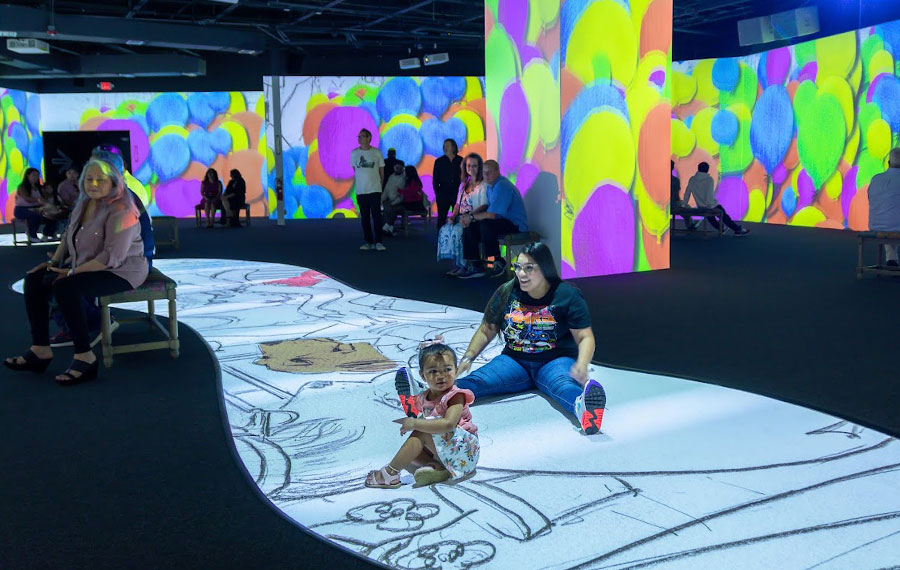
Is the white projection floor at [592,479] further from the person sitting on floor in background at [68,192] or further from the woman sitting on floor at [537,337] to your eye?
the person sitting on floor in background at [68,192]

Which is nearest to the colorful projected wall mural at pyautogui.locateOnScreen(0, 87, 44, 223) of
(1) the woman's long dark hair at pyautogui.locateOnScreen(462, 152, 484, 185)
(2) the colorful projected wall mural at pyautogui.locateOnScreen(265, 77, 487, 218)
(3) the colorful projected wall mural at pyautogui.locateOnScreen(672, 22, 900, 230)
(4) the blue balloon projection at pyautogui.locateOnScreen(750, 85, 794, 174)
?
(2) the colorful projected wall mural at pyautogui.locateOnScreen(265, 77, 487, 218)

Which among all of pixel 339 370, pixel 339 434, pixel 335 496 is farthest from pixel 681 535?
pixel 339 370

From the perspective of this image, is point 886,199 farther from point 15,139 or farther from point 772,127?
point 15,139

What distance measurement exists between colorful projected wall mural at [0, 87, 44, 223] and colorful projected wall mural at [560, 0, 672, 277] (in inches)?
557

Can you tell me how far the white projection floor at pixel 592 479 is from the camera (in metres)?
2.43

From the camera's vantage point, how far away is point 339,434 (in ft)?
11.7

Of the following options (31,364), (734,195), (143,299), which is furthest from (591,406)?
(734,195)

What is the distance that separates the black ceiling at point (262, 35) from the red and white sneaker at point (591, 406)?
11.1 metres

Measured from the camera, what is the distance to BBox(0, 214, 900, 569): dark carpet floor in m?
2.53

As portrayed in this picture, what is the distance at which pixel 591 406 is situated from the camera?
3393 millimetres

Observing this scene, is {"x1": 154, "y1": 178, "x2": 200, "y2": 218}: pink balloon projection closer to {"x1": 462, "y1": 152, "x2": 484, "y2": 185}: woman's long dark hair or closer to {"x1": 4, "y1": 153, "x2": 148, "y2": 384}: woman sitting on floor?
{"x1": 462, "y1": 152, "x2": 484, "y2": 185}: woman's long dark hair

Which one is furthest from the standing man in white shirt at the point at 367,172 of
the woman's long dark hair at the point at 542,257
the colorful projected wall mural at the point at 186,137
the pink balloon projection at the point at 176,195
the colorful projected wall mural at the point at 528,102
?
the pink balloon projection at the point at 176,195

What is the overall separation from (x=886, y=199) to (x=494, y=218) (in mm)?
3732

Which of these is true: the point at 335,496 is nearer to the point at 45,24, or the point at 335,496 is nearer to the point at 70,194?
the point at 70,194
